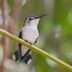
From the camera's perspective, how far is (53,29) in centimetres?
165

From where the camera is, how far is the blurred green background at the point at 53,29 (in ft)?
4.90

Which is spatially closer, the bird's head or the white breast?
the white breast

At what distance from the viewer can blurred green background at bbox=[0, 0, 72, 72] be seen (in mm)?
1492

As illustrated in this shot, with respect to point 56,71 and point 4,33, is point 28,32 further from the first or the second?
point 4,33

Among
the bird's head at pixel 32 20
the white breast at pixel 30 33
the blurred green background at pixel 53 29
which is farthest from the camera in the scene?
the bird's head at pixel 32 20

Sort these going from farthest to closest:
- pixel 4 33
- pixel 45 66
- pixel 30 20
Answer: pixel 30 20 → pixel 45 66 → pixel 4 33

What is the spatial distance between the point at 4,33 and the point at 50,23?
0.84 meters

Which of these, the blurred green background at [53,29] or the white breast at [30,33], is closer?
the blurred green background at [53,29]

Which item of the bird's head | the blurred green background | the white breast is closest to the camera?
the blurred green background

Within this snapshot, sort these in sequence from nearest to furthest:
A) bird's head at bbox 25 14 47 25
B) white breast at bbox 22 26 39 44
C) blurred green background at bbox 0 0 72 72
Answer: blurred green background at bbox 0 0 72 72 → white breast at bbox 22 26 39 44 → bird's head at bbox 25 14 47 25

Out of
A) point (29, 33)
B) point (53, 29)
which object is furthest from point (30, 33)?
point (53, 29)

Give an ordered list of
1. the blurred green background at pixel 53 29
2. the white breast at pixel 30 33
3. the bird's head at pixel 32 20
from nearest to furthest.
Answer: the blurred green background at pixel 53 29 < the white breast at pixel 30 33 < the bird's head at pixel 32 20

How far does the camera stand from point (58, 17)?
1.57 metres

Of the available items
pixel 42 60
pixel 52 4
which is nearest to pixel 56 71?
pixel 42 60
